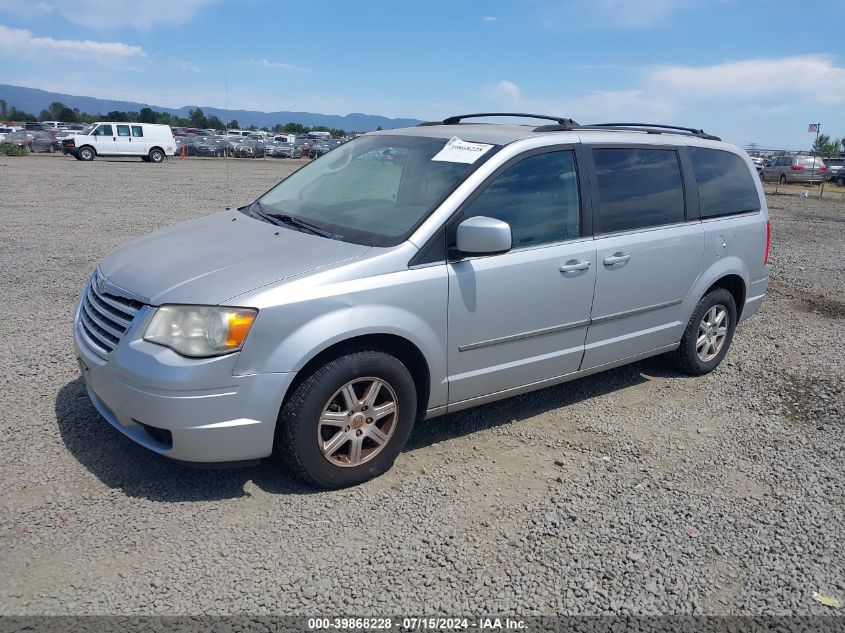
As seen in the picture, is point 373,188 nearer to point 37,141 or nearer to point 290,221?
point 290,221

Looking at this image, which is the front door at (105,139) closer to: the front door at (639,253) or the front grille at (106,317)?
the front grille at (106,317)

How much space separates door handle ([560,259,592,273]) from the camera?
4.20 meters

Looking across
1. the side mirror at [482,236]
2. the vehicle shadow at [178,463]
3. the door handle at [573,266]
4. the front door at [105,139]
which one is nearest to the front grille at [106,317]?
the vehicle shadow at [178,463]

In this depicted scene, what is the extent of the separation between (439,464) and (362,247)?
1338 mm

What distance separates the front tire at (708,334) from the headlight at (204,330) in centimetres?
359

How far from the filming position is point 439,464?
3982 millimetres

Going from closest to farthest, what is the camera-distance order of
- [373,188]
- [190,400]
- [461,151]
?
1. [190,400]
2. [461,151]
3. [373,188]

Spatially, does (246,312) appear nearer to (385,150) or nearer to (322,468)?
(322,468)

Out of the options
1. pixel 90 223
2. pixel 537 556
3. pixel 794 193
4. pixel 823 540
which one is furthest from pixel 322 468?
pixel 794 193

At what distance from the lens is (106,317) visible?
140 inches

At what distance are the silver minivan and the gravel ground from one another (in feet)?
1.11

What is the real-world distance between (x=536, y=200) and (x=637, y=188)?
3.19 feet

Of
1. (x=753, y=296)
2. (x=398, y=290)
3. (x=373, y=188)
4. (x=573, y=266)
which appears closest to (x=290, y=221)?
(x=373, y=188)

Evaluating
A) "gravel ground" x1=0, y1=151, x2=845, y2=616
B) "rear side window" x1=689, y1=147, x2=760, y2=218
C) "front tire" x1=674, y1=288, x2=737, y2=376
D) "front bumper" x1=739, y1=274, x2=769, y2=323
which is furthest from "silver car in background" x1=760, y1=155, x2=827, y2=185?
"gravel ground" x1=0, y1=151, x2=845, y2=616
